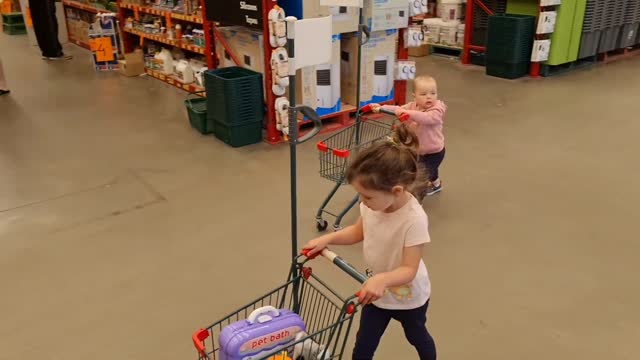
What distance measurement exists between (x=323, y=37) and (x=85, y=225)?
2440mm

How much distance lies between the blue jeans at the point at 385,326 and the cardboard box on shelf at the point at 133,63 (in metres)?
7.07

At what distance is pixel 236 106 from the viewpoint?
206 inches

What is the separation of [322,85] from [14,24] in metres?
9.65

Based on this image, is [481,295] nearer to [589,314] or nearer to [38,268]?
[589,314]

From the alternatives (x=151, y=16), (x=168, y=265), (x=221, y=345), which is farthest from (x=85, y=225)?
(x=151, y=16)

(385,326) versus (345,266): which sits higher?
(345,266)

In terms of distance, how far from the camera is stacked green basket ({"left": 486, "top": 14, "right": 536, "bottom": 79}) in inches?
295

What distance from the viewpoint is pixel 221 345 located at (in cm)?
198

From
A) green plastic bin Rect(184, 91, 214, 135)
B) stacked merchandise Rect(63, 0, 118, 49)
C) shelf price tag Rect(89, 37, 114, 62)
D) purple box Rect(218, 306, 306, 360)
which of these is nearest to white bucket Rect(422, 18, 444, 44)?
green plastic bin Rect(184, 91, 214, 135)

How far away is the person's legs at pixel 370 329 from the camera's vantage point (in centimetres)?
209

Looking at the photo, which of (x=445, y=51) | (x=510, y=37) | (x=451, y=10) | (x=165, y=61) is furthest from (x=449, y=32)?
(x=165, y=61)

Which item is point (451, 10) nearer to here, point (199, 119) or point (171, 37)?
point (171, 37)

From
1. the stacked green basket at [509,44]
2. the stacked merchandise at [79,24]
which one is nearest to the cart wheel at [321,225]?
the stacked green basket at [509,44]

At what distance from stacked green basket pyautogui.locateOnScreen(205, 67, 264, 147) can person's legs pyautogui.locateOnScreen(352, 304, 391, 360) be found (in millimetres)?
3409
